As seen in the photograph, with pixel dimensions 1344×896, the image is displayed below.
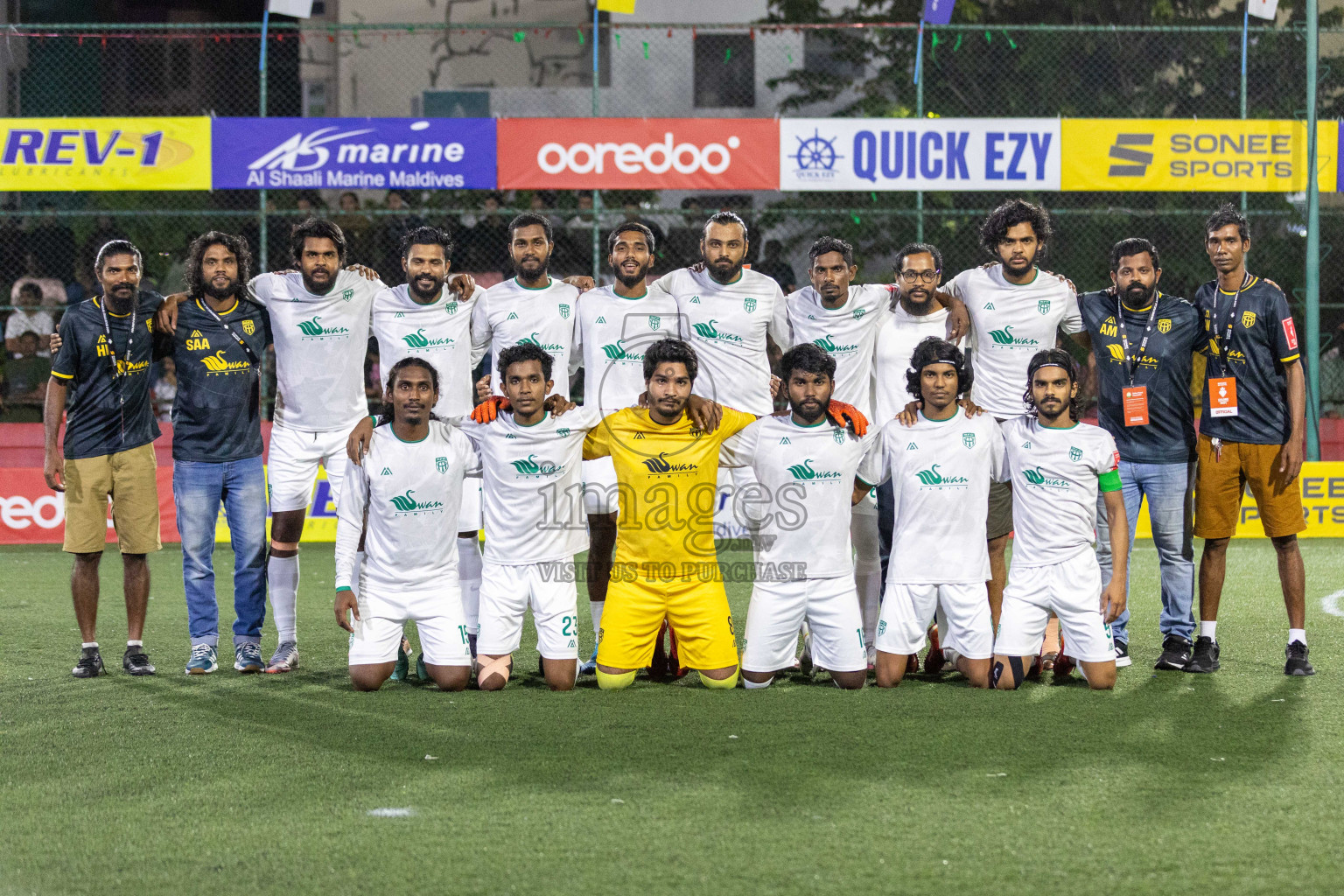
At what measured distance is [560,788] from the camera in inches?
177

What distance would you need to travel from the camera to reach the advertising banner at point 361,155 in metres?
13.1

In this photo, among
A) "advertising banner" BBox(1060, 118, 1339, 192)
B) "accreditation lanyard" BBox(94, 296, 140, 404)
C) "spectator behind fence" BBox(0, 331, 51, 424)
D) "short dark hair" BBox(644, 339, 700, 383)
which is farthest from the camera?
"spectator behind fence" BBox(0, 331, 51, 424)

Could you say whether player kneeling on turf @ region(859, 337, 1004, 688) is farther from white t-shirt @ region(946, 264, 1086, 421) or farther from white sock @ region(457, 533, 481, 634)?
white sock @ region(457, 533, 481, 634)

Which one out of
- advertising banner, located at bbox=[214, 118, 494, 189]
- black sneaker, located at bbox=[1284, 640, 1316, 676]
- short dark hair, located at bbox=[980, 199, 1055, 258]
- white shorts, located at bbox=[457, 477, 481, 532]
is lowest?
black sneaker, located at bbox=[1284, 640, 1316, 676]

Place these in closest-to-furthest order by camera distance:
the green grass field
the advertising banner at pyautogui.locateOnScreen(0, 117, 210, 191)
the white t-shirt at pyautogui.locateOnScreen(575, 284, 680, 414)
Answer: the green grass field
the white t-shirt at pyautogui.locateOnScreen(575, 284, 680, 414)
the advertising banner at pyautogui.locateOnScreen(0, 117, 210, 191)

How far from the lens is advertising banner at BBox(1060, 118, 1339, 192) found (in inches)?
528

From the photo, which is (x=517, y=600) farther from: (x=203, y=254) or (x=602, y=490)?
(x=203, y=254)

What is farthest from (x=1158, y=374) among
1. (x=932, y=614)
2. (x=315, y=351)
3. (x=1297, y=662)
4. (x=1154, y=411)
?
(x=315, y=351)

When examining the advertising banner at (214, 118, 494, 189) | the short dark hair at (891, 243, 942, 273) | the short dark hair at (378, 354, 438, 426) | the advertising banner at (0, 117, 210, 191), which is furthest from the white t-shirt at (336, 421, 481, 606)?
the advertising banner at (0, 117, 210, 191)

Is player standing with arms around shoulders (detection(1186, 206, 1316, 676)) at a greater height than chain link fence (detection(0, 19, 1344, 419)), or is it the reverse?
chain link fence (detection(0, 19, 1344, 419))

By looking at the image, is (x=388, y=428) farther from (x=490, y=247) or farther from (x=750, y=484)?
(x=490, y=247)

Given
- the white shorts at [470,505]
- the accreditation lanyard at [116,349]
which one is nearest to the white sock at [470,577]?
the white shorts at [470,505]

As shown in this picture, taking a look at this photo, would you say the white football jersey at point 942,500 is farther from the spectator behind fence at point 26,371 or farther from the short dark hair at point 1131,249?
the spectator behind fence at point 26,371

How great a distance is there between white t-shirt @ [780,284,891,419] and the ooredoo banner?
636cm
